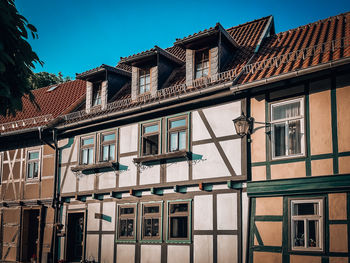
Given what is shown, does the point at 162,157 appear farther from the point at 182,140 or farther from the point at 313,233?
the point at 313,233

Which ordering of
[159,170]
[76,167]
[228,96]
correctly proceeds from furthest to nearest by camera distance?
[76,167]
[159,170]
[228,96]

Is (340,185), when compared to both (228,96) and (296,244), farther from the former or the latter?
(228,96)

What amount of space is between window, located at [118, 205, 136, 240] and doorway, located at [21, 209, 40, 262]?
16.3ft

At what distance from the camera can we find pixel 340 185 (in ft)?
32.0

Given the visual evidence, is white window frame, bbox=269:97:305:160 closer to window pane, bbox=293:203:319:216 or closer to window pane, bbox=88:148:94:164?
window pane, bbox=293:203:319:216

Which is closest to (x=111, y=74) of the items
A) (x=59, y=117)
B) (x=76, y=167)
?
(x=59, y=117)

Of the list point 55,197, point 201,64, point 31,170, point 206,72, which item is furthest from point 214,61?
point 31,170

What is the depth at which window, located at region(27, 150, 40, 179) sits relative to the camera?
18266 mm

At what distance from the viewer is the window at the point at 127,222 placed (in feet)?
47.0

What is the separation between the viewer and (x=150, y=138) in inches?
567

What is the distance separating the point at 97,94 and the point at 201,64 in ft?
16.9

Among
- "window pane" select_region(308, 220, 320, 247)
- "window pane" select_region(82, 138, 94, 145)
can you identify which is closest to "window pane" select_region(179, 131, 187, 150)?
"window pane" select_region(82, 138, 94, 145)

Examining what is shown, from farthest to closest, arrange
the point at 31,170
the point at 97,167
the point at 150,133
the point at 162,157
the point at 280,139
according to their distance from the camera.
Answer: the point at 31,170
the point at 97,167
the point at 150,133
the point at 162,157
the point at 280,139

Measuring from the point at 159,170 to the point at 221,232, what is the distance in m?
2.99
